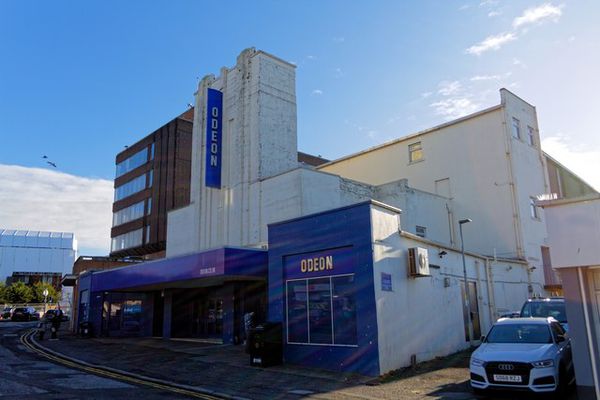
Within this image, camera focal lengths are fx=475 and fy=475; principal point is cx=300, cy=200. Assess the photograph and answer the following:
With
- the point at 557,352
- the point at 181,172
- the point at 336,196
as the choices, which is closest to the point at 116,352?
the point at 336,196

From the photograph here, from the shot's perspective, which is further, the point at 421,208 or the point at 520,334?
the point at 421,208

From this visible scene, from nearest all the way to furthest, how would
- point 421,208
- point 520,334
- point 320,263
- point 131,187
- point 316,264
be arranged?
point 520,334 < point 320,263 < point 316,264 < point 421,208 < point 131,187

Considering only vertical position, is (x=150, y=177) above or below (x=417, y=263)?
above

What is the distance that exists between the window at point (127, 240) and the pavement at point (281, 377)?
1461 inches

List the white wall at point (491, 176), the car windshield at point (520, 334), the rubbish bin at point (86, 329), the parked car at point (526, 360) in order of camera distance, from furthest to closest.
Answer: the rubbish bin at point (86, 329) < the white wall at point (491, 176) < the car windshield at point (520, 334) < the parked car at point (526, 360)

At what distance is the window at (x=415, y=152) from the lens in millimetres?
29375

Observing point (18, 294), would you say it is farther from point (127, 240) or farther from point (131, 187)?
point (131, 187)

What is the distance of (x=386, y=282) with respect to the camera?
1355 cm

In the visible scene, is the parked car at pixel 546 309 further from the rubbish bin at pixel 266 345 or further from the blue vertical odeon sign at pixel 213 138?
the blue vertical odeon sign at pixel 213 138

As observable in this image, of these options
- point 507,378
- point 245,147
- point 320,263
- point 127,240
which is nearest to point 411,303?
point 320,263

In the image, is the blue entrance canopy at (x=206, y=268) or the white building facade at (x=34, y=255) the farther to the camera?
the white building facade at (x=34, y=255)

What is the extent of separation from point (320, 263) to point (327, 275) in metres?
0.46

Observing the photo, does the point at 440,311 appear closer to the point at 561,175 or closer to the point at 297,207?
the point at 297,207

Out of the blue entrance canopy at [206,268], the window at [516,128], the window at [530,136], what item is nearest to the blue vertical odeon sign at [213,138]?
the blue entrance canopy at [206,268]
